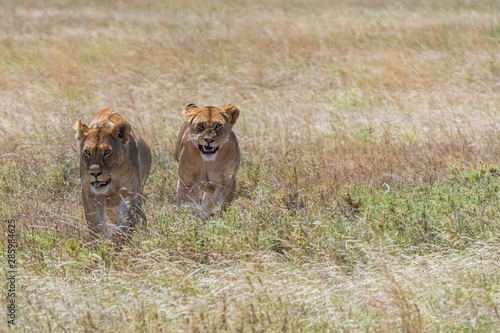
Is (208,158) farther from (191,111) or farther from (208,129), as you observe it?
(191,111)

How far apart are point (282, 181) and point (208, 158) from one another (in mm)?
1457

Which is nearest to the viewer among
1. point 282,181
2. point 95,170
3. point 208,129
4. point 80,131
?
point 95,170

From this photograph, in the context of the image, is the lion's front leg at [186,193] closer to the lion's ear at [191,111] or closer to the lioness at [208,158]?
the lioness at [208,158]

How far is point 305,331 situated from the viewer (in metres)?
4.51

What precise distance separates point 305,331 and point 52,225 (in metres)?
3.27

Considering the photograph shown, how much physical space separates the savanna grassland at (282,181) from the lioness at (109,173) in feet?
0.75

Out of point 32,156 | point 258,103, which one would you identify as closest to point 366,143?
point 258,103

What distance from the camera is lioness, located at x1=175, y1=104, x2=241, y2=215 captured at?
770 cm

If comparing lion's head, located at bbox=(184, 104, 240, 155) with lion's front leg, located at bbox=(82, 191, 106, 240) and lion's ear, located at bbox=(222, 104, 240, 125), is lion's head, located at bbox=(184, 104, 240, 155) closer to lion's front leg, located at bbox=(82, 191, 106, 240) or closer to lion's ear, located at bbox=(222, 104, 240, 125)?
lion's ear, located at bbox=(222, 104, 240, 125)

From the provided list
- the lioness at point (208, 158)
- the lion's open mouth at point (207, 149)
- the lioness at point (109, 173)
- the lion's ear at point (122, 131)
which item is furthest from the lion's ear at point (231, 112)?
the lion's ear at point (122, 131)

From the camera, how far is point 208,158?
7684 millimetres

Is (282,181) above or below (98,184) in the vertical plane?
below

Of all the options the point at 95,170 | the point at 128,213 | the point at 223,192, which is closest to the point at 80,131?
the point at 95,170

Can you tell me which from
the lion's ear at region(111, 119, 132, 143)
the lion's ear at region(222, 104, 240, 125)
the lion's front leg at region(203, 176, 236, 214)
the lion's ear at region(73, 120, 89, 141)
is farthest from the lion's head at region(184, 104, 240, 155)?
the lion's ear at region(73, 120, 89, 141)
